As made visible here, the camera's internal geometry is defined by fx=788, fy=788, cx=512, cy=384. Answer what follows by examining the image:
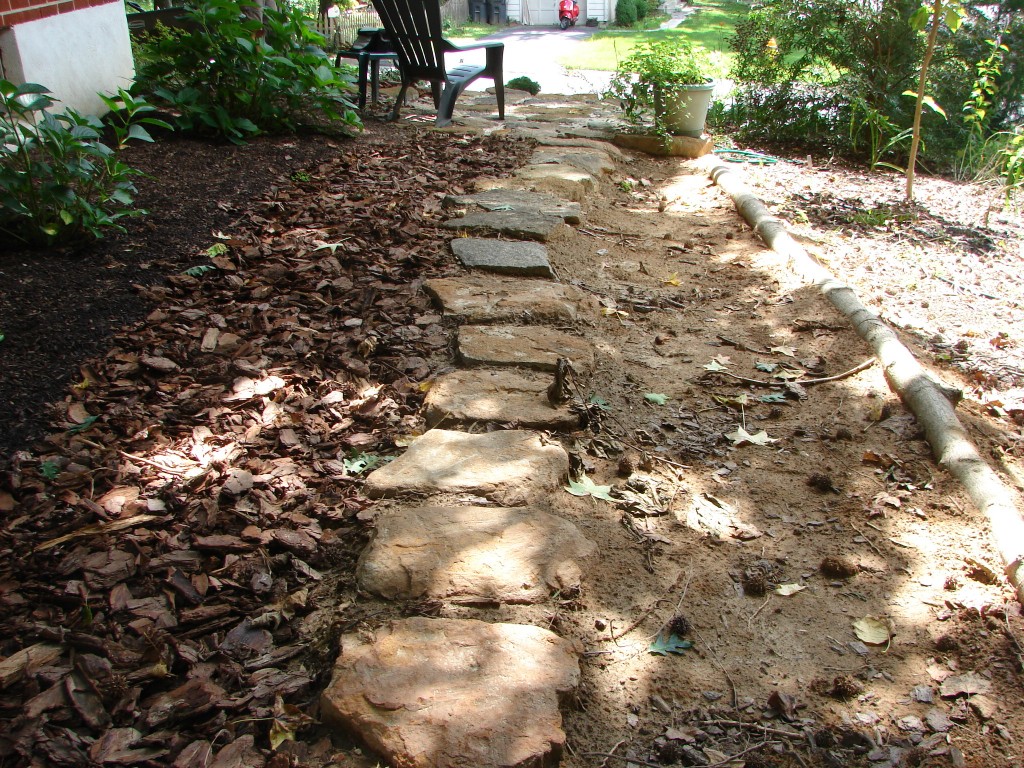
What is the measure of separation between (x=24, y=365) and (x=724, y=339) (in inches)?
89.7

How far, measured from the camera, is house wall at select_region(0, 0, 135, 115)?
151 inches

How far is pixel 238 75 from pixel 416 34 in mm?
1885

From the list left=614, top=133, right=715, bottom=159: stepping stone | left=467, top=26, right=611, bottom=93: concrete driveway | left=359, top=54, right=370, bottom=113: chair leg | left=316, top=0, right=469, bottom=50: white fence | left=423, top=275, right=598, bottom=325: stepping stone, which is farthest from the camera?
left=316, top=0, right=469, bottom=50: white fence

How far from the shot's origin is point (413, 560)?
160 centimetres

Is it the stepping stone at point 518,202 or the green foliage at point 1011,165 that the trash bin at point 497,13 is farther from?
the stepping stone at point 518,202

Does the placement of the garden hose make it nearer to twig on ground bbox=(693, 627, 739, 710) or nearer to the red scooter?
twig on ground bbox=(693, 627, 739, 710)

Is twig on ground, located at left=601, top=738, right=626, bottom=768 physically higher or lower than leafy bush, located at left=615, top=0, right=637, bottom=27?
lower

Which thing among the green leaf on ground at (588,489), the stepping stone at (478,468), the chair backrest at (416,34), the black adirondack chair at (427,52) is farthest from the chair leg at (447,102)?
the green leaf on ground at (588,489)

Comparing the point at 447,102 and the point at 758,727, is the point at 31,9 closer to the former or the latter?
the point at 447,102

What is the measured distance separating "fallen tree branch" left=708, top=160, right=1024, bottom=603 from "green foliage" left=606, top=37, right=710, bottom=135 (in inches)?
90.7

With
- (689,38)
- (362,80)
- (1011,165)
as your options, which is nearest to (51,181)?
(362,80)


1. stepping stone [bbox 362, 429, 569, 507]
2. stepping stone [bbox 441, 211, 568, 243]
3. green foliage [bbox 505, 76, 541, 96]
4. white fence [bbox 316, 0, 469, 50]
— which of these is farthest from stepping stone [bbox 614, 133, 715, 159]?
stepping stone [bbox 362, 429, 569, 507]

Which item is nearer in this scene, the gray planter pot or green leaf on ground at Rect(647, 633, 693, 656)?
green leaf on ground at Rect(647, 633, 693, 656)

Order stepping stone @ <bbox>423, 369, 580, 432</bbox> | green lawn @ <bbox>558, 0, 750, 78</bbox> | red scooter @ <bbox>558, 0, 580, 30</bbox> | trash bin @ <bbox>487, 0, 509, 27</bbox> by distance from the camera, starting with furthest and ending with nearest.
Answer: trash bin @ <bbox>487, 0, 509, 27</bbox> < red scooter @ <bbox>558, 0, 580, 30</bbox> < green lawn @ <bbox>558, 0, 750, 78</bbox> < stepping stone @ <bbox>423, 369, 580, 432</bbox>
